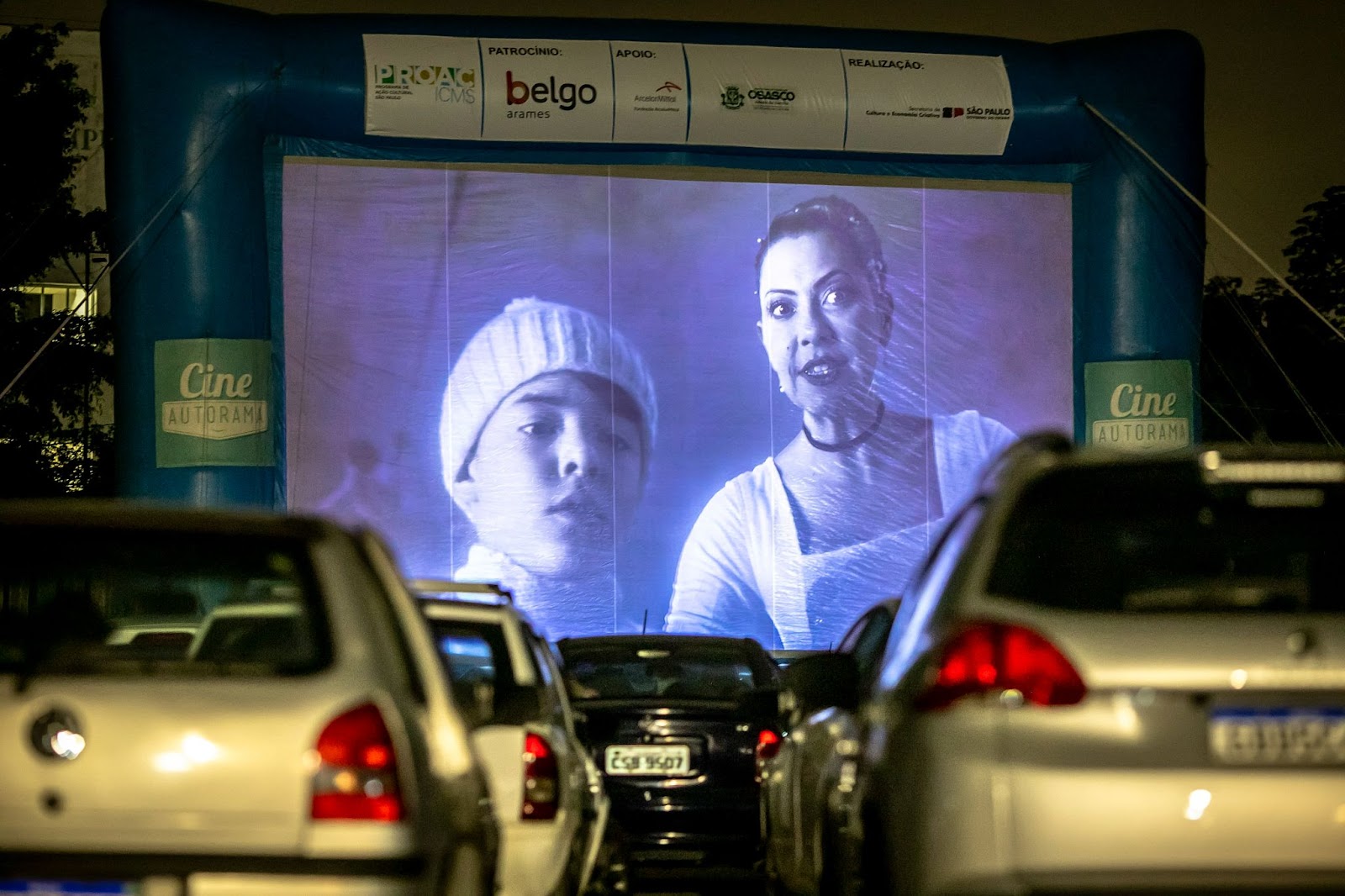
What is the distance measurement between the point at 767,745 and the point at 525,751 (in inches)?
143

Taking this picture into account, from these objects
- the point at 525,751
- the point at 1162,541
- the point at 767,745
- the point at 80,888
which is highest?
the point at 1162,541

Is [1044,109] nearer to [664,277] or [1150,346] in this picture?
[1150,346]

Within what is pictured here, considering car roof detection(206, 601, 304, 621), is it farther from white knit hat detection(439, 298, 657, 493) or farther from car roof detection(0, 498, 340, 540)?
white knit hat detection(439, 298, 657, 493)

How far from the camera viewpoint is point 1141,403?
20.3 m

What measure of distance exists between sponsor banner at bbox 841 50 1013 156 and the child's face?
3468 mm

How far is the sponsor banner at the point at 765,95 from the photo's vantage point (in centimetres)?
1958

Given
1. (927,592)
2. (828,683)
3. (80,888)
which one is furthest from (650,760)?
(80,888)

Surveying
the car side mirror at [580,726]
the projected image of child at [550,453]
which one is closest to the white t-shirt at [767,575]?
the projected image of child at [550,453]

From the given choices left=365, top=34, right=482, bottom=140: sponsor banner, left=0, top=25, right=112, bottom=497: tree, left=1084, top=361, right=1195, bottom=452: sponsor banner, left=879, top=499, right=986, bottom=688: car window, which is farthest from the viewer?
left=0, top=25, right=112, bottom=497: tree

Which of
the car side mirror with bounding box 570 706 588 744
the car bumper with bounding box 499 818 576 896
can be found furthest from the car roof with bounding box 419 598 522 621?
the car side mirror with bounding box 570 706 588 744

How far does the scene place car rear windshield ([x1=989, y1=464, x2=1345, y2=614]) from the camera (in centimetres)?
451

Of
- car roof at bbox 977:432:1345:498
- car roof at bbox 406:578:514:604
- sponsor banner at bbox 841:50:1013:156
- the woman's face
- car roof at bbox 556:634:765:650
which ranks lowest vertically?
car roof at bbox 556:634:765:650

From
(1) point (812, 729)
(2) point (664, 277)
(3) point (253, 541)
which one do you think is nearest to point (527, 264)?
(2) point (664, 277)

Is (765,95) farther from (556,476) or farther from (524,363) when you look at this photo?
(556,476)
